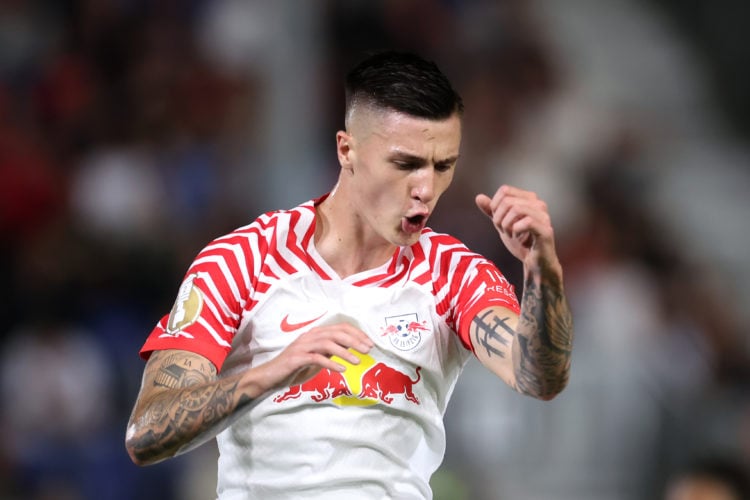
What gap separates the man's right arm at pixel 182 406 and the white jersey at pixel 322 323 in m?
0.09

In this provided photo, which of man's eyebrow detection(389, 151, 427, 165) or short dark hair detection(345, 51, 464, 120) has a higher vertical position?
short dark hair detection(345, 51, 464, 120)

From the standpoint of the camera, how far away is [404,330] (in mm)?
3605

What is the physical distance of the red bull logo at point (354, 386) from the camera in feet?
11.5

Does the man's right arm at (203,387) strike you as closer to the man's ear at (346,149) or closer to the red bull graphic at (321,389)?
the red bull graphic at (321,389)

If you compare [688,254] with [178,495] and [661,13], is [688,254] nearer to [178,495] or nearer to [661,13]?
[661,13]

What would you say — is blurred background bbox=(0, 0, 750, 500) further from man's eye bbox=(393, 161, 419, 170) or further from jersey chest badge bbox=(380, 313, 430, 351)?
man's eye bbox=(393, 161, 419, 170)

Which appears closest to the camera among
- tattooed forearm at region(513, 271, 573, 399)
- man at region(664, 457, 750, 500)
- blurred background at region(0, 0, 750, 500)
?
tattooed forearm at region(513, 271, 573, 399)

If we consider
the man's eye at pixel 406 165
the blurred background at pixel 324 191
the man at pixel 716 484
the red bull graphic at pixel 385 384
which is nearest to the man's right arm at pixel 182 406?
the red bull graphic at pixel 385 384

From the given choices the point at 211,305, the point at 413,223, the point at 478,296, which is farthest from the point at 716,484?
the point at 211,305

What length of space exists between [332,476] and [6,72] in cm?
589

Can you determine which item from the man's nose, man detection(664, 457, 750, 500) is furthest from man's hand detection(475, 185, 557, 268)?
man detection(664, 457, 750, 500)

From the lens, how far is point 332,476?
136 inches

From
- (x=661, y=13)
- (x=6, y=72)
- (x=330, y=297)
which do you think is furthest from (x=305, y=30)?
(x=661, y=13)

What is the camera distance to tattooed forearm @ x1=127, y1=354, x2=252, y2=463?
3159mm
